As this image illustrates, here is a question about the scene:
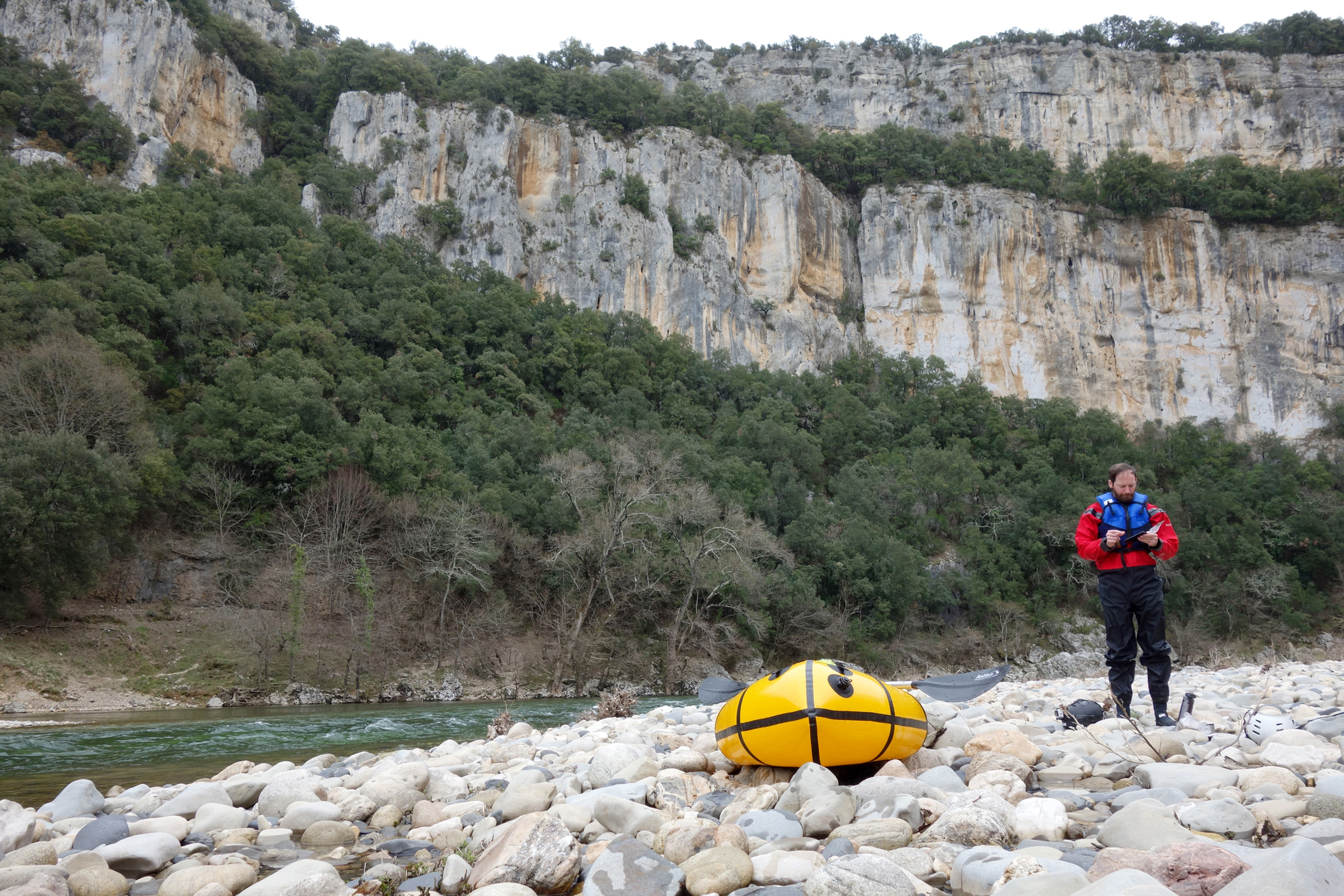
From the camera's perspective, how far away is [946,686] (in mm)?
6297

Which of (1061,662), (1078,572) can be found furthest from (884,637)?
(1078,572)

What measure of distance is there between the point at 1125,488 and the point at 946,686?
7.34 feet

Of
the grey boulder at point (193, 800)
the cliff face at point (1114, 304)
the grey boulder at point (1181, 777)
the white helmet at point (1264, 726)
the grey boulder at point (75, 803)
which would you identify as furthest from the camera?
the cliff face at point (1114, 304)

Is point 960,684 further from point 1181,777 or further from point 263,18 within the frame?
point 263,18

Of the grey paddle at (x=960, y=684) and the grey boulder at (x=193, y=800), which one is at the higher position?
the grey paddle at (x=960, y=684)

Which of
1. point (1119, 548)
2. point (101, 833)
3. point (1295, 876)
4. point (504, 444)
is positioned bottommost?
point (101, 833)

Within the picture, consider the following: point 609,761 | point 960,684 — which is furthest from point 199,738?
point 960,684

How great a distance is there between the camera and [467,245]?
49344 millimetres

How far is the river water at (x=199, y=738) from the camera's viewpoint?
7.04 metres

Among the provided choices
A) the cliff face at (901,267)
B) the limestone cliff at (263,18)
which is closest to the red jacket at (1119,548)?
the cliff face at (901,267)

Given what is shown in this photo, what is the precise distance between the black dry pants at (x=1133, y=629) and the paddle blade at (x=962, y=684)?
1067 mm

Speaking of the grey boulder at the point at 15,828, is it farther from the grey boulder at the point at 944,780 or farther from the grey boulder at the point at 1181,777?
the grey boulder at the point at 1181,777

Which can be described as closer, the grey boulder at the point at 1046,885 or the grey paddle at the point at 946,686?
the grey boulder at the point at 1046,885

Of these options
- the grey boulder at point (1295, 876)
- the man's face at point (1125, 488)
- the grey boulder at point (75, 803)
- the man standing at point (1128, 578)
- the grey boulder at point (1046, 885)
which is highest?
the man's face at point (1125, 488)
